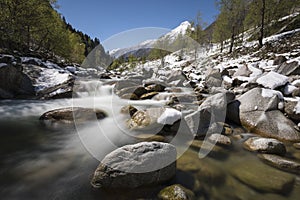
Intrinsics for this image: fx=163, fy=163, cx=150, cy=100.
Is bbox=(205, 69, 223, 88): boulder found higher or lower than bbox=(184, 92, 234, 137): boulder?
higher

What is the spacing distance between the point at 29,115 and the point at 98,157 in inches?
195

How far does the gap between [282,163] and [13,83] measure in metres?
12.9

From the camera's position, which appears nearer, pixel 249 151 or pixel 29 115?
pixel 249 151

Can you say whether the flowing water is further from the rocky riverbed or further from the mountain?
the mountain

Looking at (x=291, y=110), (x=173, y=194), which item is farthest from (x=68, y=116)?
(x=291, y=110)

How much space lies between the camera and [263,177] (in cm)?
344

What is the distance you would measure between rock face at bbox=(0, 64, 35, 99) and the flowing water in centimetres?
384

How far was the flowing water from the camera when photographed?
295 centimetres

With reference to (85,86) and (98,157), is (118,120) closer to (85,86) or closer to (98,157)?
(98,157)

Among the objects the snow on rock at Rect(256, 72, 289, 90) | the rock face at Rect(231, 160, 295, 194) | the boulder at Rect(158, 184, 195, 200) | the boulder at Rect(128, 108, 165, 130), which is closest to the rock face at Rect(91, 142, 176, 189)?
the boulder at Rect(158, 184, 195, 200)

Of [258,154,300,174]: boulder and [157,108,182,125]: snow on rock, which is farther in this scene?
[157,108,182,125]: snow on rock

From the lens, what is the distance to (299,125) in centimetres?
531

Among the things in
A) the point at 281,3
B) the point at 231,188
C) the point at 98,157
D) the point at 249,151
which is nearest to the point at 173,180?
the point at 231,188

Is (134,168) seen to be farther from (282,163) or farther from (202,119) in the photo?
(282,163)
